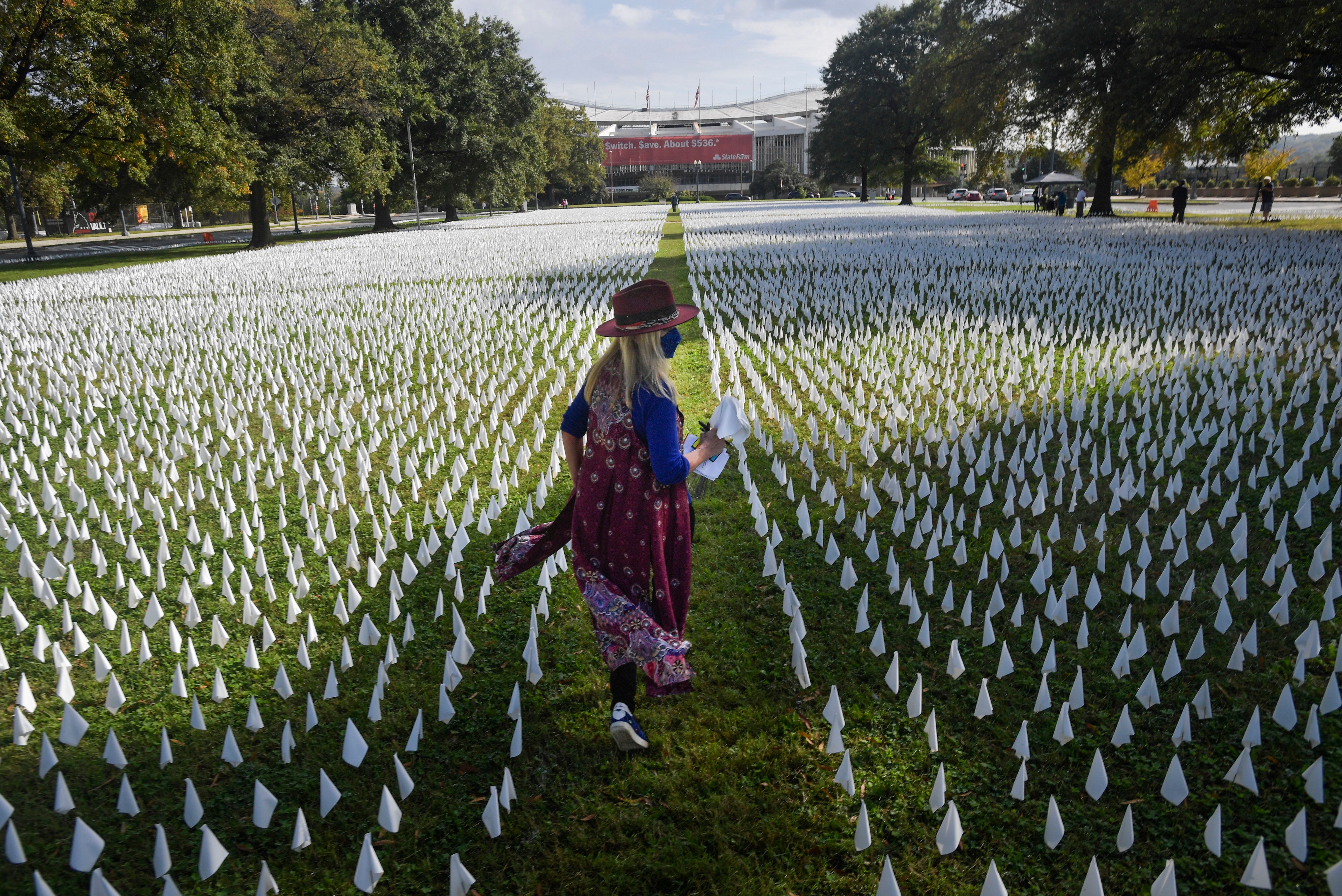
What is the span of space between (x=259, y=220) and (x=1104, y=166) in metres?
36.7

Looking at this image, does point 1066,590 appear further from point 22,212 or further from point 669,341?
point 22,212

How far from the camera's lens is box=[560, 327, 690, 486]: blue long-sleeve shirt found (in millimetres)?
2822

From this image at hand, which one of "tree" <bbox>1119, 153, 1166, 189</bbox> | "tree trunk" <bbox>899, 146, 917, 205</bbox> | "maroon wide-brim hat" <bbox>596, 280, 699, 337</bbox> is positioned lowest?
"maroon wide-brim hat" <bbox>596, 280, 699, 337</bbox>

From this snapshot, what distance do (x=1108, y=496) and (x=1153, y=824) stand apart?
122 inches

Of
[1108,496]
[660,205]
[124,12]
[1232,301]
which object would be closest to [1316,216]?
[1232,301]

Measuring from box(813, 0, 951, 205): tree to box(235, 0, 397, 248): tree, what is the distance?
3624cm

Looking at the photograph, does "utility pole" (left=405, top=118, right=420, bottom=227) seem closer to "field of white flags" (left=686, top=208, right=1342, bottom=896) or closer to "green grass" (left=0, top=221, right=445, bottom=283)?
"green grass" (left=0, top=221, right=445, bottom=283)

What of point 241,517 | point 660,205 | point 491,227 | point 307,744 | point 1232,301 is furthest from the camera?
point 660,205

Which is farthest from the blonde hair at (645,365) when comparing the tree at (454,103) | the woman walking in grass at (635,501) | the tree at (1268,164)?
the tree at (1268,164)

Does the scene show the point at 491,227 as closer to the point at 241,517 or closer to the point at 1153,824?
the point at 241,517

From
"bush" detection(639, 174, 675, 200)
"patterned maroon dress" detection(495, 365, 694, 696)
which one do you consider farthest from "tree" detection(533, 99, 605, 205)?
"patterned maroon dress" detection(495, 365, 694, 696)

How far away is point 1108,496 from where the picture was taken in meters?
5.30

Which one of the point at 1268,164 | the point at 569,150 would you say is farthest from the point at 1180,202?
the point at 569,150

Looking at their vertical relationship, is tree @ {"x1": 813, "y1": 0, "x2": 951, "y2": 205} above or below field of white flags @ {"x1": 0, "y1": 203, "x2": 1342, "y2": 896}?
above
